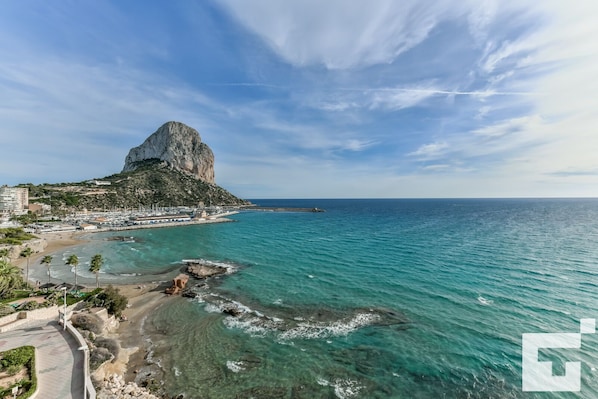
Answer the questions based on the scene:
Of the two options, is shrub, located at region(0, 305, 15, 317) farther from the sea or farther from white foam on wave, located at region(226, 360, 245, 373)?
white foam on wave, located at region(226, 360, 245, 373)

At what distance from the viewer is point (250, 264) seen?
49750mm

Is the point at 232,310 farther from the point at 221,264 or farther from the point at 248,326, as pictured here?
the point at 221,264

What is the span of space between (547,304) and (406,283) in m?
14.7

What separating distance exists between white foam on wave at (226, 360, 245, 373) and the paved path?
926cm

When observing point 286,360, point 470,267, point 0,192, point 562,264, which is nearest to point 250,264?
point 286,360

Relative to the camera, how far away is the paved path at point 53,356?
1492 centimetres

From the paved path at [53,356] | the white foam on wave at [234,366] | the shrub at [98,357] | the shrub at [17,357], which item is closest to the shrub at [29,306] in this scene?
the paved path at [53,356]

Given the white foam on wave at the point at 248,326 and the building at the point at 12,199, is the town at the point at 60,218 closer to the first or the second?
the building at the point at 12,199

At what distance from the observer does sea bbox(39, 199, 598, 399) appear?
1873 cm

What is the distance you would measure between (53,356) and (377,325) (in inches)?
1017

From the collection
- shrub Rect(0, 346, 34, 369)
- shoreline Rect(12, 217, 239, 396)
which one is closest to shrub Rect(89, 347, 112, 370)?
shoreline Rect(12, 217, 239, 396)

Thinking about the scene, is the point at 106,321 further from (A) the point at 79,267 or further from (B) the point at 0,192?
(B) the point at 0,192

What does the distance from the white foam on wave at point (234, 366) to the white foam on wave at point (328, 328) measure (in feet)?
15.7

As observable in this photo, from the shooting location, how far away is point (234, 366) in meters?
20.8
